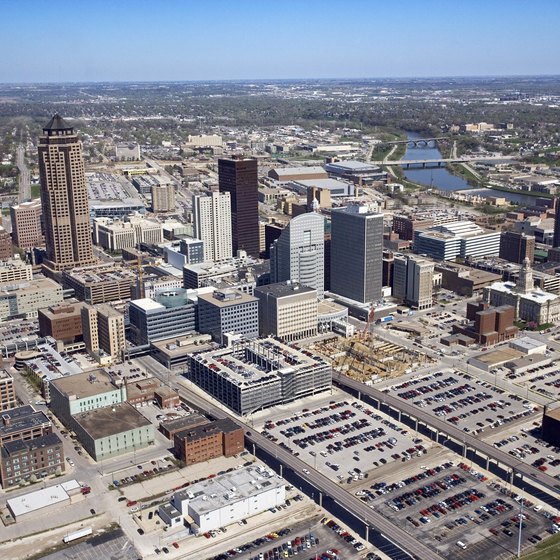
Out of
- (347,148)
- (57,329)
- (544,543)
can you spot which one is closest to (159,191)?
(57,329)

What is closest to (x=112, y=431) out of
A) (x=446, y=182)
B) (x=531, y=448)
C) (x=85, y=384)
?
(x=85, y=384)

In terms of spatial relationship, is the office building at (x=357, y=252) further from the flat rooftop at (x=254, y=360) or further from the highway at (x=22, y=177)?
the highway at (x=22, y=177)

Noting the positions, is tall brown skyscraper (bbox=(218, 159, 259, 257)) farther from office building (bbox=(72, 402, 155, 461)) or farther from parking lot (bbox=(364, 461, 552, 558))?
parking lot (bbox=(364, 461, 552, 558))

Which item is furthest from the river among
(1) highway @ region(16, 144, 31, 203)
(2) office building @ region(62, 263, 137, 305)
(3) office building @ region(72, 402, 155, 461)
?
(3) office building @ region(72, 402, 155, 461)

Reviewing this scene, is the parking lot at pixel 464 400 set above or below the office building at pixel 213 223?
below

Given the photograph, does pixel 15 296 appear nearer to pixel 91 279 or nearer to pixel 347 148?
pixel 91 279

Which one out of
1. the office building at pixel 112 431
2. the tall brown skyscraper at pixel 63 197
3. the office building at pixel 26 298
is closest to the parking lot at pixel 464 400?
the office building at pixel 112 431
